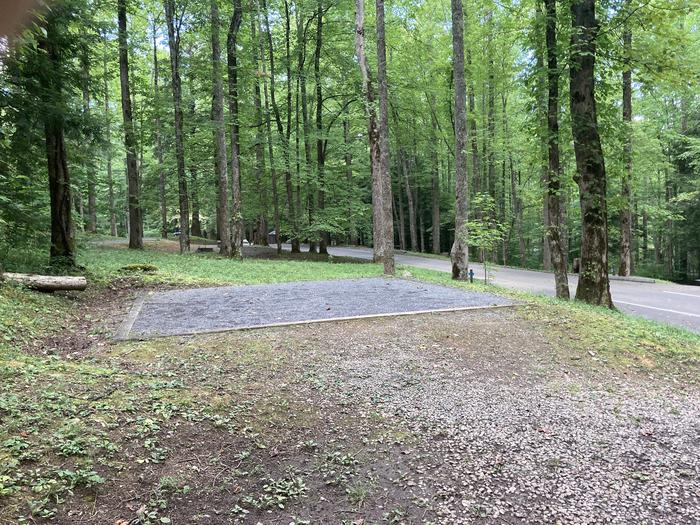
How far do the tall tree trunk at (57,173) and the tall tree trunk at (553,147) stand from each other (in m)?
9.03

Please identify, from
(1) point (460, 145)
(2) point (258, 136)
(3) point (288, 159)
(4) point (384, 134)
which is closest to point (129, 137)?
(2) point (258, 136)

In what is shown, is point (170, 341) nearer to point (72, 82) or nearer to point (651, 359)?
point (651, 359)

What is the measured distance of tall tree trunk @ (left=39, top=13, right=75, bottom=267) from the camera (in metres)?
7.95

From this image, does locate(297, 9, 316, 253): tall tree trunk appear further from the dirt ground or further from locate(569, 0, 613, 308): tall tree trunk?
the dirt ground

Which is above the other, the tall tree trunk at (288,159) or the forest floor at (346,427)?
the tall tree trunk at (288,159)

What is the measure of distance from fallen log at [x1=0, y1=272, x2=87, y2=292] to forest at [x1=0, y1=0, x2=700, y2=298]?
1.28m

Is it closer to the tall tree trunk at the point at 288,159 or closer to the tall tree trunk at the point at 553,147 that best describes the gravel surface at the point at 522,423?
the tall tree trunk at the point at 553,147

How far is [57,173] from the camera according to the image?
884cm

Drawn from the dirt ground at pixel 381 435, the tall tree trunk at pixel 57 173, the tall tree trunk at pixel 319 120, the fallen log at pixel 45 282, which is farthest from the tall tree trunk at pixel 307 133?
the dirt ground at pixel 381 435

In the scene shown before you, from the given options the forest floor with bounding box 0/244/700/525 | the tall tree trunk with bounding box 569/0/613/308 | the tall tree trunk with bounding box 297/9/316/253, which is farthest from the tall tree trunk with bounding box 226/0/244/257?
the tall tree trunk with bounding box 569/0/613/308

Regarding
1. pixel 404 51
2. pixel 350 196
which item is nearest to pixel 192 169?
pixel 350 196

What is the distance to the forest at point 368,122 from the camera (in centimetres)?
862

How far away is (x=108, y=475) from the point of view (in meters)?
2.62

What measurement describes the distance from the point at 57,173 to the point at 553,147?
397 inches
